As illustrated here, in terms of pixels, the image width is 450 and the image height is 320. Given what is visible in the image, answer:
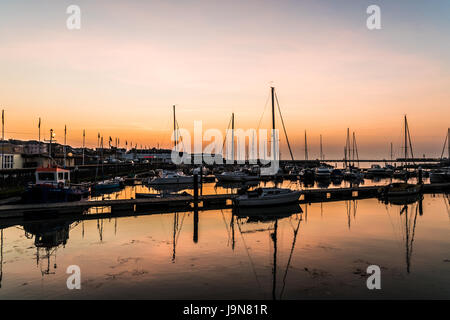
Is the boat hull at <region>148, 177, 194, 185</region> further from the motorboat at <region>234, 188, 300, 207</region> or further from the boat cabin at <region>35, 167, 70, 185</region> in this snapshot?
the motorboat at <region>234, 188, 300, 207</region>

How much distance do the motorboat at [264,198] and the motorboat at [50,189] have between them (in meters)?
19.2

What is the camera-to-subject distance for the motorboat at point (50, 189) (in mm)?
33094

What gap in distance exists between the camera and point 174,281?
16062mm

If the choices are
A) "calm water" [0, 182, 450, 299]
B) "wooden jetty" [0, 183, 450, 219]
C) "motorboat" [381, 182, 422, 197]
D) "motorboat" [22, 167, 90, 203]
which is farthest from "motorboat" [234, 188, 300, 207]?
"motorboat" [22, 167, 90, 203]

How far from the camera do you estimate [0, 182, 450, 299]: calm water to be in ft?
49.2

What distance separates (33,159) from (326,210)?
5873cm

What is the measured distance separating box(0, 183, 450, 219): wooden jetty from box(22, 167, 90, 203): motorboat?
6.82ft

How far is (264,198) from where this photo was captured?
3625 centimetres

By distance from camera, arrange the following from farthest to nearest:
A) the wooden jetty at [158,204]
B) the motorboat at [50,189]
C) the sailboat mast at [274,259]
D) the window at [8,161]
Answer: the window at [8,161]
the motorboat at [50,189]
the wooden jetty at [158,204]
the sailboat mast at [274,259]

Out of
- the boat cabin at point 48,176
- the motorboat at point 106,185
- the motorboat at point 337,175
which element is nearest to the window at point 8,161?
the motorboat at point 106,185

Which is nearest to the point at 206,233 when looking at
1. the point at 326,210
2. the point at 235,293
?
the point at 235,293

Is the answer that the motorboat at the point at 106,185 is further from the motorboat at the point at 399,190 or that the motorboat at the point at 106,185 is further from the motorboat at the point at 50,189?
the motorboat at the point at 399,190

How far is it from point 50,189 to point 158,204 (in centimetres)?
1152
